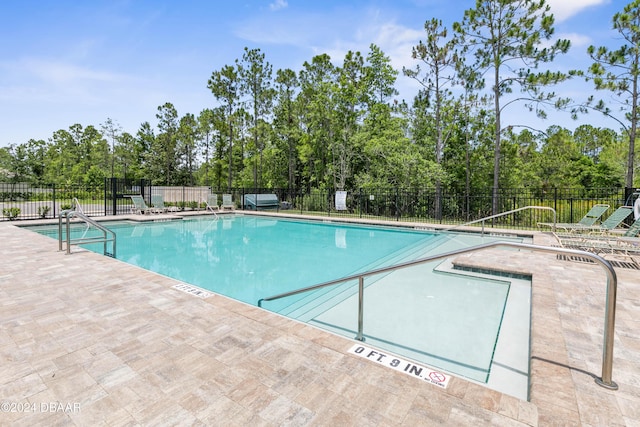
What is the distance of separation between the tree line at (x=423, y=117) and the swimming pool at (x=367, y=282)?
750 centimetres

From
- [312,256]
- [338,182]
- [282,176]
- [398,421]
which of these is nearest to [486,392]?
[398,421]

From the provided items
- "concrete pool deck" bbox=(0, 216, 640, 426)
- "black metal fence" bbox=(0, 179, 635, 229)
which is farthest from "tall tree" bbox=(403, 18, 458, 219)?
"concrete pool deck" bbox=(0, 216, 640, 426)

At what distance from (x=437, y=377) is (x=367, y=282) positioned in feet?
10.6

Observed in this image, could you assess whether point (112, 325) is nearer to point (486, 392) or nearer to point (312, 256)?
point (486, 392)

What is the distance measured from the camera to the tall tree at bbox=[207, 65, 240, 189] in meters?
21.7

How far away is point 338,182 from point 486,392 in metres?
18.1

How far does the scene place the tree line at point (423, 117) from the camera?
12641 mm

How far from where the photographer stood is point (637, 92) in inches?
455

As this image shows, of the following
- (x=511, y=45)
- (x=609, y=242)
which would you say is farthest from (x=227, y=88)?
(x=609, y=242)

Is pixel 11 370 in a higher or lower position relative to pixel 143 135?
lower

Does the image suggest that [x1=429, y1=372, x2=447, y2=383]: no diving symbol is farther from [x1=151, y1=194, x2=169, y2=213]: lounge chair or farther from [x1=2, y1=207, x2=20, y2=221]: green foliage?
[x1=151, y1=194, x2=169, y2=213]: lounge chair

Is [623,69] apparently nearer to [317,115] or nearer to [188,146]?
[317,115]

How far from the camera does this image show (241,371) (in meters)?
2.23

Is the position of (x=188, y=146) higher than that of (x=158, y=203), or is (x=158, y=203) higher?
(x=188, y=146)
